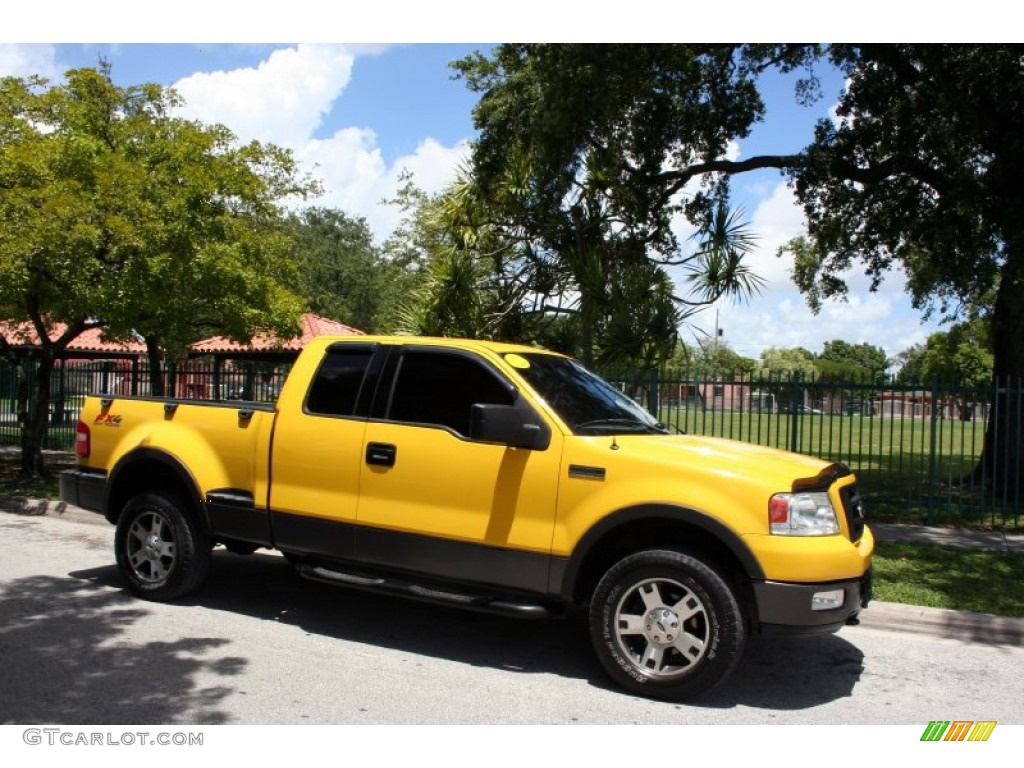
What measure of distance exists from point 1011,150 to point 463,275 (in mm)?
7252

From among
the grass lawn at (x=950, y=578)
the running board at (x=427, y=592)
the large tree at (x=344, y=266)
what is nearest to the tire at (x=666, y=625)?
the running board at (x=427, y=592)

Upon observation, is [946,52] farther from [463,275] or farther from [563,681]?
[563,681]

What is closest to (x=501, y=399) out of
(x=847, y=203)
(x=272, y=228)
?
(x=847, y=203)

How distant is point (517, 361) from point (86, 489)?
3717 millimetres

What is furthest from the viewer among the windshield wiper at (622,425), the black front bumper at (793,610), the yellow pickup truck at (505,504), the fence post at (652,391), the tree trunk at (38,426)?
the tree trunk at (38,426)

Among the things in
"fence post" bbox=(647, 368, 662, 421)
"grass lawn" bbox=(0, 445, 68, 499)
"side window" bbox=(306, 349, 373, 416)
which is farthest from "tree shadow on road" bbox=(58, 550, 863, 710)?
"fence post" bbox=(647, 368, 662, 421)

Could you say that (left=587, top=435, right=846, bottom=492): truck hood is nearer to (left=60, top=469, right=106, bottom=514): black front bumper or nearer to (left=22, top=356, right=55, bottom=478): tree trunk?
(left=60, top=469, right=106, bottom=514): black front bumper

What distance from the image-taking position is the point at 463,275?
11391mm

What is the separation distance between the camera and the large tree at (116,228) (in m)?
10.7

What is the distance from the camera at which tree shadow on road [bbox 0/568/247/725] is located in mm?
4383

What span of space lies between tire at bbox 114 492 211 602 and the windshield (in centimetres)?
274

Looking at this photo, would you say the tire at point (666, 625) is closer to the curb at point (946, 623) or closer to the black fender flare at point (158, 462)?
the curb at point (946, 623)

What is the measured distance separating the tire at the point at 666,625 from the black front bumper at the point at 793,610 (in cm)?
14

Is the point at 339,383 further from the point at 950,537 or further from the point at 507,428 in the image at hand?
the point at 950,537
